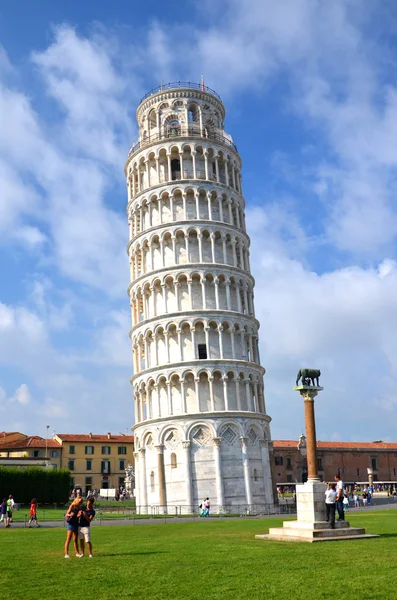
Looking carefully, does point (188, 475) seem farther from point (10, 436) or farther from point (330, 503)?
point (10, 436)

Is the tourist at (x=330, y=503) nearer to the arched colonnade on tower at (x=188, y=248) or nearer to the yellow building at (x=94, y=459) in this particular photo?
the arched colonnade on tower at (x=188, y=248)

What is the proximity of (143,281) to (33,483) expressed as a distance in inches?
865

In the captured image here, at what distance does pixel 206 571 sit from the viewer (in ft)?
46.7

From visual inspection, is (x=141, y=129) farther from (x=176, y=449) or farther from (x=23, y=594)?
(x=23, y=594)

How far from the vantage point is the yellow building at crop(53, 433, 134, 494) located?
327ft

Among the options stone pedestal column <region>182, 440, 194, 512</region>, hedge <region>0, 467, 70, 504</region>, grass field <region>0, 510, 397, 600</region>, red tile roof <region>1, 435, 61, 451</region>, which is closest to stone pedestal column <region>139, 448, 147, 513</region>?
stone pedestal column <region>182, 440, 194, 512</region>

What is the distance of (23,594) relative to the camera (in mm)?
12031

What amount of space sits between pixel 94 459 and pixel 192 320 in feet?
179

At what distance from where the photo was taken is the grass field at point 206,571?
11734 mm

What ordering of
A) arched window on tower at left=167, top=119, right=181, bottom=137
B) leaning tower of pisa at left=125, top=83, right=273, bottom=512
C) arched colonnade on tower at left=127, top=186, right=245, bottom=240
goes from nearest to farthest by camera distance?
leaning tower of pisa at left=125, top=83, right=273, bottom=512 → arched colonnade on tower at left=127, top=186, right=245, bottom=240 → arched window on tower at left=167, top=119, right=181, bottom=137

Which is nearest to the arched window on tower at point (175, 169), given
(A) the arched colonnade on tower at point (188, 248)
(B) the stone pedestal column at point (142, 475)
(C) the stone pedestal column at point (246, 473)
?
(A) the arched colonnade on tower at point (188, 248)

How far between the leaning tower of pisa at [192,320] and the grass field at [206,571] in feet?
100

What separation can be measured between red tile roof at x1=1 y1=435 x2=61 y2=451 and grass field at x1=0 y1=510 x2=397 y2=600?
7628 cm

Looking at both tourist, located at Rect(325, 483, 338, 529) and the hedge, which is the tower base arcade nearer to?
the hedge
